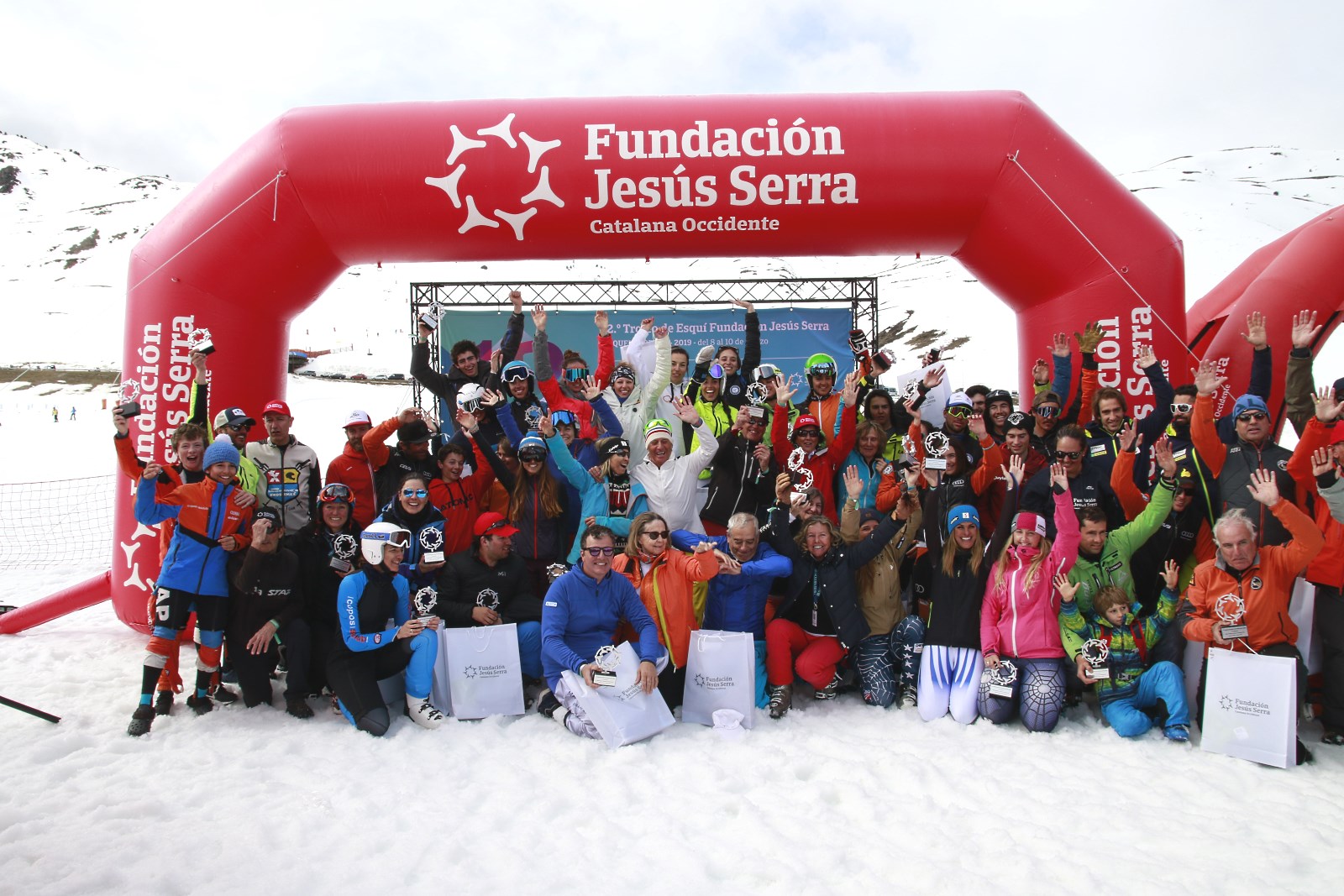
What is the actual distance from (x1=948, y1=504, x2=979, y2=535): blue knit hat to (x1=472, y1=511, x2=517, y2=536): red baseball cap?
244 cm

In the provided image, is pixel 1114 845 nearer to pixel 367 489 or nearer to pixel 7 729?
pixel 367 489

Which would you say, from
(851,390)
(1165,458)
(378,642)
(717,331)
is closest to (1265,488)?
(1165,458)

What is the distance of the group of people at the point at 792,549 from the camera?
169 inches

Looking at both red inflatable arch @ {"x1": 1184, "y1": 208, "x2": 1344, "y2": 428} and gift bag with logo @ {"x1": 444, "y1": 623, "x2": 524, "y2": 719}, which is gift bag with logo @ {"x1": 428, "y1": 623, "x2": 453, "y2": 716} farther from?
red inflatable arch @ {"x1": 1184, "y1": 208, "x2": 1344, "y2": 428}

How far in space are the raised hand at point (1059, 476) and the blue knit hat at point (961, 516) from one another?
433 millimetres

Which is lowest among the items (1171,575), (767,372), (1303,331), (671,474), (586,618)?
(586,618)

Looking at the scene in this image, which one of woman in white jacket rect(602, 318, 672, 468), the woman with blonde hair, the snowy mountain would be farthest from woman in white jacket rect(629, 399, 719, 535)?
the snowy mountain

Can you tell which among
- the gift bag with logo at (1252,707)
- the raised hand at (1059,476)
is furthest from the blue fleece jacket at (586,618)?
the gift bag with logo at (1252,707)

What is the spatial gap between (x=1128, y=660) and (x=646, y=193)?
159 inches

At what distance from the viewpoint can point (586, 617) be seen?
14.6 ft

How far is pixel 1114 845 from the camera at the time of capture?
3098mm

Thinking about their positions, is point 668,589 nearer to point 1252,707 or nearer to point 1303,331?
point 1252,707

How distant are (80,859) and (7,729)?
1.68 m

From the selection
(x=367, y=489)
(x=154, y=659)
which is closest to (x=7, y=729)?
(x=154, y=659)
